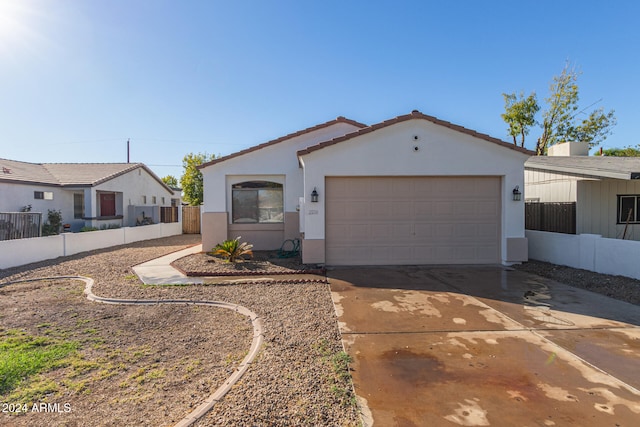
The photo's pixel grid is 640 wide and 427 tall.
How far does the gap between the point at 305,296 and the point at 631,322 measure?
207 inches

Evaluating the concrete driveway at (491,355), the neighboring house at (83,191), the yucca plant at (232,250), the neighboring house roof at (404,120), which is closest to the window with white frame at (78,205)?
the neighboring house at (83,191)

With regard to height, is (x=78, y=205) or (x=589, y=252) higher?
(x=78, y=205)

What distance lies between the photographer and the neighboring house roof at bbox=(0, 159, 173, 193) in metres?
15.9

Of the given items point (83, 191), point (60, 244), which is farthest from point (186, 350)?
point (83, 191)

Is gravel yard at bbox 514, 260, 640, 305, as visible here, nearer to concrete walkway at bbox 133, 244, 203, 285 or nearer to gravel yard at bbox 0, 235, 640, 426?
gravel yard at bbox 0, 235, 640, 426

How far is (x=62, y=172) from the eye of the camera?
1953cm

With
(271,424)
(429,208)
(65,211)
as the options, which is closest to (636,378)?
(271,424)

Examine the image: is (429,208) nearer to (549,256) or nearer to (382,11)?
(549,256)

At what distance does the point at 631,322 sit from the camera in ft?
16.4

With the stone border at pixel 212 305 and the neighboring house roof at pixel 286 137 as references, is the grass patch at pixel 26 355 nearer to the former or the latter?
the stone border at pixel 212 305

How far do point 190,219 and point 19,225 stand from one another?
10.0 m

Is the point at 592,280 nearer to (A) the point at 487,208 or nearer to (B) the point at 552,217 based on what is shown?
(A) the point at 487,208

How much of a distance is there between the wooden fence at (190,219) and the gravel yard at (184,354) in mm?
13073

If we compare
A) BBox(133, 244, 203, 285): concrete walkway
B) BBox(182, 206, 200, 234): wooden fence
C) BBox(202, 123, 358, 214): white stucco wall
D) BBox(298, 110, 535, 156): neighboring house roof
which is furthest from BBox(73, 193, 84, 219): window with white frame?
BBox(298, 110, 535, 156): neighboring house roof
